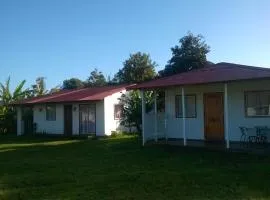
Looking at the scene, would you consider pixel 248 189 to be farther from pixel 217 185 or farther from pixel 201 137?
pixel 201 137

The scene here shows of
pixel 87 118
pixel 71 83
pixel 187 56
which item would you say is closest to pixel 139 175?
pixel 87 118

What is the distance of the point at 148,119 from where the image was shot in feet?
63.7

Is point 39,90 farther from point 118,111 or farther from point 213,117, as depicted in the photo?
point 213,117

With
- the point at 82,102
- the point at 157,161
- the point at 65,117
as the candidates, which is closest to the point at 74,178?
the point at 157,161

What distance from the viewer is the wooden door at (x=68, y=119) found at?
28.6 m

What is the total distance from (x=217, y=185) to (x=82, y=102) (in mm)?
17663

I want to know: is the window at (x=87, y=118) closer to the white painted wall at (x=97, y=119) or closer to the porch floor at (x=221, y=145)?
the white painted wall at (x=97, y=119)

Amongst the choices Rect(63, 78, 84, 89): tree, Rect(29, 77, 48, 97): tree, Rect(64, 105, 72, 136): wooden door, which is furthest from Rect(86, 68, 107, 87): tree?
Rect(64, 105, 72, 136): wooden door

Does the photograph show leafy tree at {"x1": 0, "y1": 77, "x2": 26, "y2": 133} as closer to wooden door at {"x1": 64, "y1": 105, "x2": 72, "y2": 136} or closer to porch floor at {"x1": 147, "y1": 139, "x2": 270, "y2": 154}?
wooden door at {"x1": 64, "y1": 105, "x2": 72, "y2": 136}

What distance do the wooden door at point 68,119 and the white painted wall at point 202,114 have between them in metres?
10.2

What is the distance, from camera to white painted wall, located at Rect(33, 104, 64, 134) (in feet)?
95.5

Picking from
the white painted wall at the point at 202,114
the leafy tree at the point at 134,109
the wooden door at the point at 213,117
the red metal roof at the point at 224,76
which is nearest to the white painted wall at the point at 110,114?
the leafy tree at the point at 134,109

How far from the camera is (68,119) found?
28781mm

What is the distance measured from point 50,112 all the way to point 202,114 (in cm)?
1463
